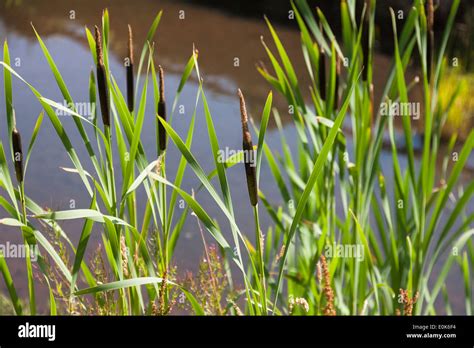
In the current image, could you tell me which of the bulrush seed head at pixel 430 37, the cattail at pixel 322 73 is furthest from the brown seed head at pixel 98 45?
the bulrush seed head at pixel 430 37

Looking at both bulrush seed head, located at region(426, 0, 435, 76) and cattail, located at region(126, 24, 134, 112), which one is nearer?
cattail, located at region(126, 24, 134, 112)

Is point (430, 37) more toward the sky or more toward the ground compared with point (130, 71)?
more toward the sky

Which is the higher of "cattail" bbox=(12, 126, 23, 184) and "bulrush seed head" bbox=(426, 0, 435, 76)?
"bulrush seed head" bbox=(426, 0, 435, 76)

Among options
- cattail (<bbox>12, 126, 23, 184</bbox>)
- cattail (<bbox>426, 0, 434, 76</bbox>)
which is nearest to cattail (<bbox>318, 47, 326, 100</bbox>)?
cattail (<bbox>426, 0, 434, 76</bbox>)

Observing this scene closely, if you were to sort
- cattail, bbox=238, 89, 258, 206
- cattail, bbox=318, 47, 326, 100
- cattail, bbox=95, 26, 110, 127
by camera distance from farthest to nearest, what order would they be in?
1. cattail, bbox=318, 47, 326, 100
2. cattail, bbox=95, 26, 110, 127
3. cattail, bbox=238, 89, 258, 206

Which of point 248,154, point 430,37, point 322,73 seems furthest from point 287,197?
point 248,154

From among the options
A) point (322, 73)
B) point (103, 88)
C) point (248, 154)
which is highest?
point (322, 73)

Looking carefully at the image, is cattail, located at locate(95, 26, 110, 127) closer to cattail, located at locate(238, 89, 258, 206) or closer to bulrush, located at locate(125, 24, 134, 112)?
bulrush, located at locate(125, 24, 134, 112)

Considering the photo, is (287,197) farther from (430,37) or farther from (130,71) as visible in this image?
(130,71)

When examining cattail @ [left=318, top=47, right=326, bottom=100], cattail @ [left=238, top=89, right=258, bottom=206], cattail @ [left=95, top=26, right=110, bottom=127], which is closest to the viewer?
cattail @ [left=238, top=89, right=258, bottom=206]
